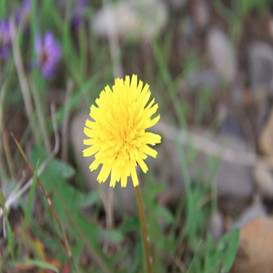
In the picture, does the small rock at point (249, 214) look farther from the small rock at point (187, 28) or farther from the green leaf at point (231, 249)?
the small rock at point (187, 28)

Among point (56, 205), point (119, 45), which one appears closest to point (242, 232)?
point (56, 205)

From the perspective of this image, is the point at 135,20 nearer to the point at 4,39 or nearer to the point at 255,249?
the point at 4,39

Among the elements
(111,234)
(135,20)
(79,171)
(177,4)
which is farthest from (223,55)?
(111,234)

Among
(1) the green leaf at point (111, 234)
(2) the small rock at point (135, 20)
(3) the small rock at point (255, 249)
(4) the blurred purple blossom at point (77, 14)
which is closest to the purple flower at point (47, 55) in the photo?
(4) the blurred purple blossom at point (77, 14)

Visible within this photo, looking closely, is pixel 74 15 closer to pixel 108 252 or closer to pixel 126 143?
pixel 108 252

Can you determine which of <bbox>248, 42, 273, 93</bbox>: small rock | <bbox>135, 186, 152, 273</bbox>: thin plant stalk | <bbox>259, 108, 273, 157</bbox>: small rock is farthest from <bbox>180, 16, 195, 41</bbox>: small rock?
<bbox>135, 186, 152, 273</bbox>: thin plant stalk
